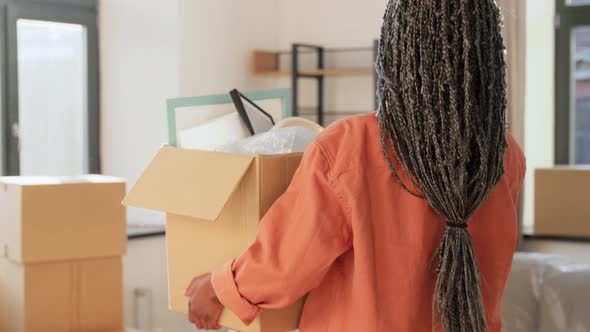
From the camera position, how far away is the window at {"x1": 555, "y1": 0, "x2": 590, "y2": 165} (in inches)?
133

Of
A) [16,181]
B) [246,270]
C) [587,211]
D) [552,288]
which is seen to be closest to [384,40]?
[246,270]

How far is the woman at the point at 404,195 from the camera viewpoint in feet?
3.70

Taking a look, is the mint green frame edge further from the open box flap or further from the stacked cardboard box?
the stacked cardboard box

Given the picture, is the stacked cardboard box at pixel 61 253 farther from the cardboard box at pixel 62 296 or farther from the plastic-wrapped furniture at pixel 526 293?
the plastic-wrapped furniture at pixel 526 293

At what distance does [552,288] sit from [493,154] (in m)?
1.54

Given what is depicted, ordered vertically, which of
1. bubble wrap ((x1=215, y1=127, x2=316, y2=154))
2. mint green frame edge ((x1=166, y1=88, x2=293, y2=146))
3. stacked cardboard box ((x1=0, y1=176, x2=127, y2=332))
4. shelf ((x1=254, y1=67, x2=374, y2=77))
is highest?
shelf ((x1=254, y1=67, x2=374, y2=77))

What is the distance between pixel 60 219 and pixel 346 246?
1244 millimetres

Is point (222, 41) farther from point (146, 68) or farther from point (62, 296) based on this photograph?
point (62, 296)

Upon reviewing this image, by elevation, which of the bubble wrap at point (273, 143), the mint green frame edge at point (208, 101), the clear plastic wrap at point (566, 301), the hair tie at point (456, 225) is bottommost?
the clear plastic wrap at point (566, 301)

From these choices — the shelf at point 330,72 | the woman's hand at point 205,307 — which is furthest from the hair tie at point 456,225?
the shelf at point 330,72

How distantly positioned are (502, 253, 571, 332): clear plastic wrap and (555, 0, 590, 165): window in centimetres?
90

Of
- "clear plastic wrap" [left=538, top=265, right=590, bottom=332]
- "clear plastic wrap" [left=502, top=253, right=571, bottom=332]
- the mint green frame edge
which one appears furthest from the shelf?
the mint green frame edge

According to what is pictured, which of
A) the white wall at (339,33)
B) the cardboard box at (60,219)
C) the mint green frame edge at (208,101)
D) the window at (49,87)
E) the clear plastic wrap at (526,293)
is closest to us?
the mint green frame edge at (208,101)

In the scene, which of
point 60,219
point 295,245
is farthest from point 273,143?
point 60,219
